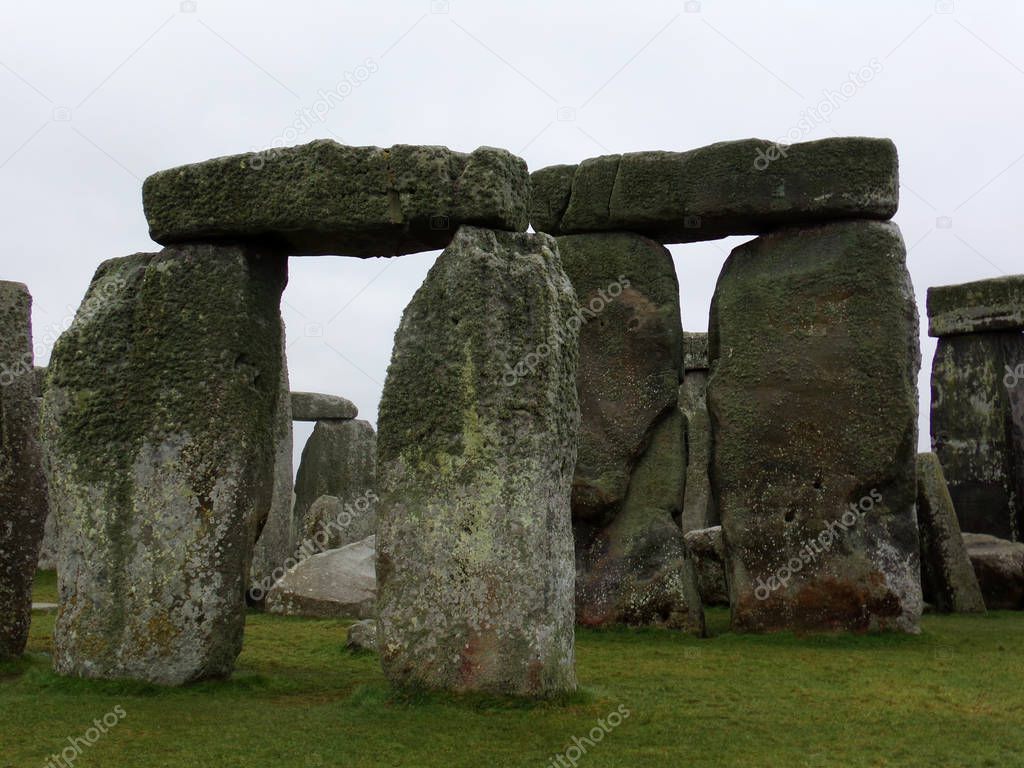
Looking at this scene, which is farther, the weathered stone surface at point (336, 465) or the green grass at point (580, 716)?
the weathered stone surface at point (336, 465)

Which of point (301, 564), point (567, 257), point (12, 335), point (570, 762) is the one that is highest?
point (567, 257)

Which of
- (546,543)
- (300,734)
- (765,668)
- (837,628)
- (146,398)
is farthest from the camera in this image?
(837,628)

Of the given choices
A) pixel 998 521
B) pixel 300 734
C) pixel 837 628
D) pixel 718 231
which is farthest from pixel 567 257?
pixel 998 521

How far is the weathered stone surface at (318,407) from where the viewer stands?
61.3ft

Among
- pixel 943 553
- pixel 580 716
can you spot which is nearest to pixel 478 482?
pixel 580 716

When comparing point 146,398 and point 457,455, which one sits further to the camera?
point 146,398

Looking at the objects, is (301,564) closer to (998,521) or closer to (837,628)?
(837,628)

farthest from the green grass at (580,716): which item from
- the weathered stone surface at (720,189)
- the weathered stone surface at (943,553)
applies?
the weathered stone surface at (720,189)

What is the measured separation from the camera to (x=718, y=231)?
9.86 m

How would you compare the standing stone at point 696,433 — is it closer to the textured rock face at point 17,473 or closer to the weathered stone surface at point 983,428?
the weathered stone surface at point 983,428

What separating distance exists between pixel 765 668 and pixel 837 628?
1.68m

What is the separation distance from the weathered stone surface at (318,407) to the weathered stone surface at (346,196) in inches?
480

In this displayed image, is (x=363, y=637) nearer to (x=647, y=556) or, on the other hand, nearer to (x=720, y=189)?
(x=647, y=556)

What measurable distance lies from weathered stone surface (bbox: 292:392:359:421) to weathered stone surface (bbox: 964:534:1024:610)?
10380 mm
